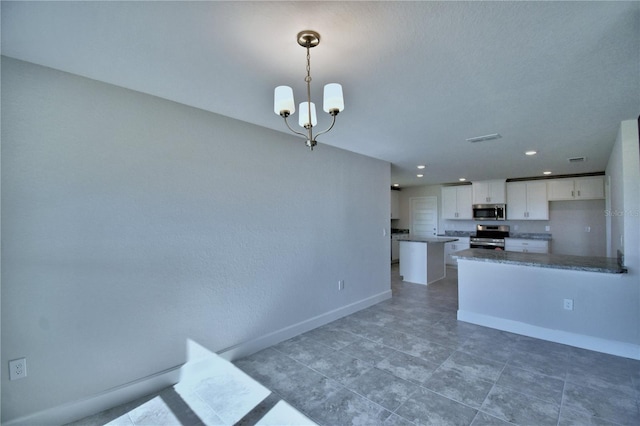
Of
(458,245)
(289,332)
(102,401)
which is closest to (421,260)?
(458,245)

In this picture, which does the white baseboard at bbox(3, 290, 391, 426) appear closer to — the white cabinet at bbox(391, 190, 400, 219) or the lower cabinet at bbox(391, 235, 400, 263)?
the lower cabinet at bbox(391, 235, 400, 263)

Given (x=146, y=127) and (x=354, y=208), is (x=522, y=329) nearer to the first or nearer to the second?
(x=354, y=208)

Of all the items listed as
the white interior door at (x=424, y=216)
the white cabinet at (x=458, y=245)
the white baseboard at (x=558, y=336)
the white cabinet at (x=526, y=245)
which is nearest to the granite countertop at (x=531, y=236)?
the white cabinet at (x=526, y=245)

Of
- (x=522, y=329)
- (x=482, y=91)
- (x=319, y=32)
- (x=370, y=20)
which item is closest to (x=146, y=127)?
(x=319, y=32)

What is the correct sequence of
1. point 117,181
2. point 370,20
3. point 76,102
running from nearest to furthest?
point 370,20 → point 76,102 → point 117,181

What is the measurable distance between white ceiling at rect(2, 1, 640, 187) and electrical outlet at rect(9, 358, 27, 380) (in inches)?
73.6

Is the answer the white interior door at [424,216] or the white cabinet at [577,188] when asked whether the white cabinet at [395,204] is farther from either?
the white cabinet at [577,188]

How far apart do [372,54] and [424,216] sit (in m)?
7.32

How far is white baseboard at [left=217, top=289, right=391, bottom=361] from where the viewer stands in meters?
2.81

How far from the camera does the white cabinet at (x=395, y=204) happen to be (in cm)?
848

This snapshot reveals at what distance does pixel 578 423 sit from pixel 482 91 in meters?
2.41

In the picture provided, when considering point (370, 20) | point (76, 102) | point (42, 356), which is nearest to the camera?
point (370, 20)

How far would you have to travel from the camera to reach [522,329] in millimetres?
3469

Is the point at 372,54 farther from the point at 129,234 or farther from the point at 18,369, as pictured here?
the point at 18,369
